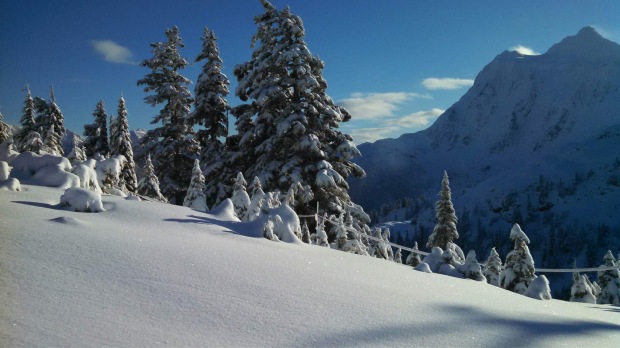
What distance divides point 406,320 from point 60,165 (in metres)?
9.06

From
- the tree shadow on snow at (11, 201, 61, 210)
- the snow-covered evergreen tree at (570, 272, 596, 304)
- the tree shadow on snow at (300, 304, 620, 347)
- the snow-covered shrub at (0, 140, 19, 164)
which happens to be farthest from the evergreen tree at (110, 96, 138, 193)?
the snow-covered evergreen tree at (570, 272, 596, 304)

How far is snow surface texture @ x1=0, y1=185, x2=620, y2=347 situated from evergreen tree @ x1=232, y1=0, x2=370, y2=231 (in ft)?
35.5

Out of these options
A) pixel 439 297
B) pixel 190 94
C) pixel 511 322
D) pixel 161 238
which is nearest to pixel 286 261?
pixel 161 238

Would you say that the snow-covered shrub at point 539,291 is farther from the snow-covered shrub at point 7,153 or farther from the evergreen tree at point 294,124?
the snow-covered shrub at point 7,153

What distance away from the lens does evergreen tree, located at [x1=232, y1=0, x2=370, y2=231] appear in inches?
690

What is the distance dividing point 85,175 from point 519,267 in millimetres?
16160

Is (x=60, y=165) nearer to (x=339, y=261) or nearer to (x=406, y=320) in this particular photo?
(x=339, y=261)

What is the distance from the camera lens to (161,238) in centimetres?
597

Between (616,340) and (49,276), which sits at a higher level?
(49,276)

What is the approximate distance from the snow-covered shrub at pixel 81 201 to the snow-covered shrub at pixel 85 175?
2492mm

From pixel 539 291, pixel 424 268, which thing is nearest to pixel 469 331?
pixel 424 268

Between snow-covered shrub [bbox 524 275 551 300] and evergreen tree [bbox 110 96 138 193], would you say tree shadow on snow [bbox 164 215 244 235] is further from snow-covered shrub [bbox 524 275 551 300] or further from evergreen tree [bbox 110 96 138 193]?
evergreen tree [bbox 110 96 138 193]

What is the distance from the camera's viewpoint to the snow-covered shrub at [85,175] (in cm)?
949

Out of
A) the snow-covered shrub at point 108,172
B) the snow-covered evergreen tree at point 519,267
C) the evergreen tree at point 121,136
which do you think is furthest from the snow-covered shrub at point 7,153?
the snow-covered evergreen tree at point 519,267
